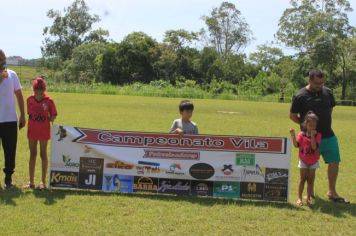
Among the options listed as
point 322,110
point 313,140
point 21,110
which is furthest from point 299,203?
point 21,110

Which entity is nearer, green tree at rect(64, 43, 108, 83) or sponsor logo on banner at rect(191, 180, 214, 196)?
sponsor logo on banner at rect(191, 180, 214, 196)

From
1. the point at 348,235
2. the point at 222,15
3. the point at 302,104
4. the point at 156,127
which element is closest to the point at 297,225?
the point at 348,235

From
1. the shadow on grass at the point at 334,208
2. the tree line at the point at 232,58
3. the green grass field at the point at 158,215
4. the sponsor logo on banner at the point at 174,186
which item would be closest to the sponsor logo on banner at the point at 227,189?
the green grass field at the point at 158,215

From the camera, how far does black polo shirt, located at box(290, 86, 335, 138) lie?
7398 millimetres

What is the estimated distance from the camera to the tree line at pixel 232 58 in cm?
6391

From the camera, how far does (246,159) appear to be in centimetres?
736

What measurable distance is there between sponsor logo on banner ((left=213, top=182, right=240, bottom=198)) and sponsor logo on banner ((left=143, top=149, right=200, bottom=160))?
52 centimetres

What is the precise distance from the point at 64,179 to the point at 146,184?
1.25 metres

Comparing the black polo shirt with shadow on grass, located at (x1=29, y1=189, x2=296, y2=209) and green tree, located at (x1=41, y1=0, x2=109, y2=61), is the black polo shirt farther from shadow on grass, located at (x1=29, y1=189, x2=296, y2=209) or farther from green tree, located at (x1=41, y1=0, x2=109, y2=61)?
green tree, located at (x1=41, y1=0, x2=109, y2=61)

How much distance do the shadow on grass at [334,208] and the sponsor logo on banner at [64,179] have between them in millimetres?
3531

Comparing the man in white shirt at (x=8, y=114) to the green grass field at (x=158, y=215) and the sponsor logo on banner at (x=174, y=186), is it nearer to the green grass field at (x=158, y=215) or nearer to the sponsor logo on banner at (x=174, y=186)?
the green grass field at (x=158, y=215)

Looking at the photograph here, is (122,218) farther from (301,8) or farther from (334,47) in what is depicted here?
(301,8)

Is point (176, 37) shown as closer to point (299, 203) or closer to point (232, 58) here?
point (232, 58)

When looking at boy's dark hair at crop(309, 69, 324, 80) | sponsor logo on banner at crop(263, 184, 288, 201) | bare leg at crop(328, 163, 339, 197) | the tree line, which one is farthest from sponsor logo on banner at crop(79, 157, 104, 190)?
the tree line
